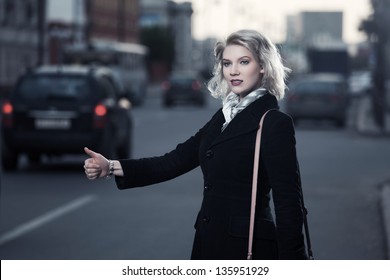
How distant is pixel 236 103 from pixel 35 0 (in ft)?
251

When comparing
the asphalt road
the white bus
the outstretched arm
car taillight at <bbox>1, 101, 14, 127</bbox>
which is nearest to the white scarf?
the outstretched arm

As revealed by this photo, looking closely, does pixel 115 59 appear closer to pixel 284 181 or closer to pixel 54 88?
pixel 54 88

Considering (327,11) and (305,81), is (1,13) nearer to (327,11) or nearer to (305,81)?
(305,81)

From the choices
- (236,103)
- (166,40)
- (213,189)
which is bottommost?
(166,40)

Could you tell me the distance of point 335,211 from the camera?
14297 mm

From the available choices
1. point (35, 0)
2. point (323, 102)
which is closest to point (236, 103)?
point (323, 102)

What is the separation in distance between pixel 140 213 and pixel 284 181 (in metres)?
9.56

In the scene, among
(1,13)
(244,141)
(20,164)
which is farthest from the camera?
(1,13)

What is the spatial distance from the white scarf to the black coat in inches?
0.8

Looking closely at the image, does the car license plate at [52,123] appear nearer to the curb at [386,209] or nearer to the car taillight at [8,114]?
the car taillight at [8,114]

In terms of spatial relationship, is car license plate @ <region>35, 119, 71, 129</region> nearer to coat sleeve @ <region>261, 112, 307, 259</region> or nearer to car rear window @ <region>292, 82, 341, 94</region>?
coat sleeve @ <region>261, 112, 307, 259</region>

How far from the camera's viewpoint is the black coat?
441 centimetres

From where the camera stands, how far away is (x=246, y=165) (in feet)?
14.7

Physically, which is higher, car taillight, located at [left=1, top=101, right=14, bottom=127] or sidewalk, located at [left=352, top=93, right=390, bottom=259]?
car taillight, located at [left=1, top=101, right=14, bottom=127]
